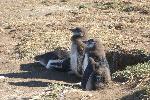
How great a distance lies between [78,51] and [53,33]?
8.81 ft

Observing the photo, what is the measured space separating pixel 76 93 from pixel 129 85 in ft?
3.93

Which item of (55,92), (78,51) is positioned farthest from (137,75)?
(78,51)

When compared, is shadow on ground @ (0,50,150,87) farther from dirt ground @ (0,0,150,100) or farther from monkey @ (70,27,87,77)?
monkey @ (70,27,87,77)

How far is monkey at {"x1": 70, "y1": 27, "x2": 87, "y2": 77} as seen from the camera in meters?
12.7

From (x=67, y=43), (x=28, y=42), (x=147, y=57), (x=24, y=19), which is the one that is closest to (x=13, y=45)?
(x=28, y=42)

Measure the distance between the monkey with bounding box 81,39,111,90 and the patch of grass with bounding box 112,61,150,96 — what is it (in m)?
0.34

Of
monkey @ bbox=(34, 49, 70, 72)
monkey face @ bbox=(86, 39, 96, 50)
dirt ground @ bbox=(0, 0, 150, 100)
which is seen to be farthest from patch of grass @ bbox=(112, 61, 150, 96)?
monkey @ bbox=(34, 49, 70, 72)

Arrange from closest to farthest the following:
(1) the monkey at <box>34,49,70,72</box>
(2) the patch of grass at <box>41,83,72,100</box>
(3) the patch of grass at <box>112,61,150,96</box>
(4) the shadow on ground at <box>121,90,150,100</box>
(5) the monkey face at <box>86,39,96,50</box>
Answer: (4) the shadow on ground at <box>121,90,150,100</box> < (2) the patch of grass at <box>41,83,72,100</box> < (3) the patch of grass at <box>112,61,150,96</box> < (5) the monkey face at <box>86,39,96,50</box> < (1) the monkey at <box>34,49,70,72</box>

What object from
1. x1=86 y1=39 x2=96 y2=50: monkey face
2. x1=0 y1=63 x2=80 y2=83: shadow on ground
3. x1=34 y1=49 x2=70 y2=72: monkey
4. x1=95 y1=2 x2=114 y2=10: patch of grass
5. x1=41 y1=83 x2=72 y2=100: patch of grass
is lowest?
x1=0 y1=63 x2=80 y2=83: shadow on ground

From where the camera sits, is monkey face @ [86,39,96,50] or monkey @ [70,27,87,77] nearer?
monkey face @ [86,39,96,50]

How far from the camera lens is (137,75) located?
10.8 m

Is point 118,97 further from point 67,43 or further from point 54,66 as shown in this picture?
point 67,43

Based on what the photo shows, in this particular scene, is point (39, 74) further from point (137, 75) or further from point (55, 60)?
point (137, 75)

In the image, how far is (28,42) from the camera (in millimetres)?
14445
